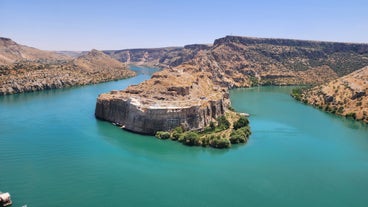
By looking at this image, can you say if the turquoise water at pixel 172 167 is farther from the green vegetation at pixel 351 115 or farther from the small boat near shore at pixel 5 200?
the green vegetation at pixel 351 115

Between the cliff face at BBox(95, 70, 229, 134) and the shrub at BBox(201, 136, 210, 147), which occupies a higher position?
the cliff face at BBox(95, 70, 229, 134)

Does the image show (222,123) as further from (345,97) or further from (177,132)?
(345,97)

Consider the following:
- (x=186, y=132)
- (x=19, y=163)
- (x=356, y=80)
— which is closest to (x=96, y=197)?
(x=19, y=163)

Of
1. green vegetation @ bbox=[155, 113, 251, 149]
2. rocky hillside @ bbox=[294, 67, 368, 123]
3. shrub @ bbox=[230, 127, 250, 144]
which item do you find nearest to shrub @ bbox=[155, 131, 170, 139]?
green vegetation @ bbox=[155, 113, 251, 149]

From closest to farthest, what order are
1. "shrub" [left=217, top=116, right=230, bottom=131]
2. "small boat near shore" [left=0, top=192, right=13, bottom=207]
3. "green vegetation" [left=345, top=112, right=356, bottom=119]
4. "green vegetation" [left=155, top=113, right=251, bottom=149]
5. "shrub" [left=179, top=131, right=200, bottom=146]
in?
"small boat near shore" [left=0, top=192, right=13, bottom=207], "green vegetation" [left=155, top=113, right=251, bottom=149], "shrub" [left=179, top=131, right=200, bottom=146], "shrub" [left=217, top=116, right=230, bottom=131], "green vegetation" [left=345, top=112, right=356, bottom=119]

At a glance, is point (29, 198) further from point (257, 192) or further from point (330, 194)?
point (330, 194)

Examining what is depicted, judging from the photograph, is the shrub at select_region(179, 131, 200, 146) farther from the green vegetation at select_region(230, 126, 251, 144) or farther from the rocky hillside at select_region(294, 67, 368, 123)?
the rocky hillside at select_region(294, 67, 368, 123)

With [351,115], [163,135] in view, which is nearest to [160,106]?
[163,135]
